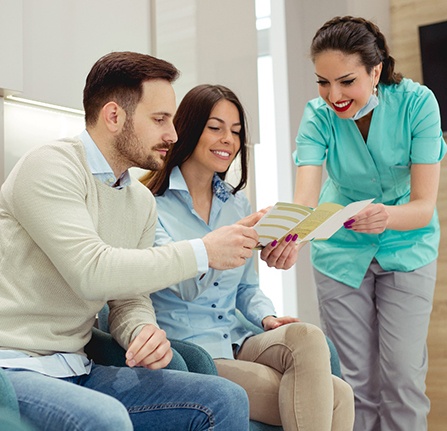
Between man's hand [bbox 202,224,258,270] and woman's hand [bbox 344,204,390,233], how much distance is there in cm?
65

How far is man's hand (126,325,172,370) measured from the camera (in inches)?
61.7

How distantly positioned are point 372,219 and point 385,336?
0.54 metres

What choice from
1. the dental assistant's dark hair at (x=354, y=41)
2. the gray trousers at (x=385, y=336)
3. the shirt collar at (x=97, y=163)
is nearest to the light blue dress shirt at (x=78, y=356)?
the shirt collar at (x=97, y=163)

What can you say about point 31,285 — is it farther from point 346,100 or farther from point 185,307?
point 346,100

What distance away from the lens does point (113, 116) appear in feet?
5.75

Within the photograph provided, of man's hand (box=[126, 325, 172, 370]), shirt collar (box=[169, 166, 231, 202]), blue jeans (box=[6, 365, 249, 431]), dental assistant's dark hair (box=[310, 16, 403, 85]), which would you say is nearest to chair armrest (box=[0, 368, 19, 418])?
blue jeans (box=[6, 365, 249, 431])

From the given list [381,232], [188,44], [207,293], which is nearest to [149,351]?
[207,293]

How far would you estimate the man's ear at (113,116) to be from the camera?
1.74m

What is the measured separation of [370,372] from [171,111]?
1428mm

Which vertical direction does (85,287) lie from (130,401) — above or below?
above

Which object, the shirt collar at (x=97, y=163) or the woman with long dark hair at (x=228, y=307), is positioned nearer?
the shirt collar at (x=97, y=163)

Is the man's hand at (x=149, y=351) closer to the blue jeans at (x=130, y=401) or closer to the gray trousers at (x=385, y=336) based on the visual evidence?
the blue jeans at (x=130, y=401)

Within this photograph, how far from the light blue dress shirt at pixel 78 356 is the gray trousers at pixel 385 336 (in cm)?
116

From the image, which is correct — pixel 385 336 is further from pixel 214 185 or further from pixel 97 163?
pixel 97 163
